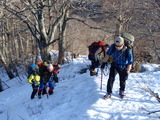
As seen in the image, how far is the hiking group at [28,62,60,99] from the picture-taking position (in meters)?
6.18

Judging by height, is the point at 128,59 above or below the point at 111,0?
below

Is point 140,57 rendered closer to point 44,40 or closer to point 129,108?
point 44,40

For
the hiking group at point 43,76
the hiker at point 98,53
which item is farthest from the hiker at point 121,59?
the hiking group at point 43,76

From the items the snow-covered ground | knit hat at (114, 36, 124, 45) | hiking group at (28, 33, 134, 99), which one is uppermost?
knit hat at (114, 36, 124, 45)

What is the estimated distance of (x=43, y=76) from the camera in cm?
627

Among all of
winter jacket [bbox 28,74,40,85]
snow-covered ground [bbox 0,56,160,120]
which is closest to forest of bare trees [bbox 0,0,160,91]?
winter jacket [bbox 28,74,40,85]

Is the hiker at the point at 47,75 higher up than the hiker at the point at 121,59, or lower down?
lower down

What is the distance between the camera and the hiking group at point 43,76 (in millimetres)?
6180

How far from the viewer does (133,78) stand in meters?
6.15

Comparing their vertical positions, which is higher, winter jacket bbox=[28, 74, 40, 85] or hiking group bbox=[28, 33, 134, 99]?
hiking group bbox=[28, 33, 134, 99]

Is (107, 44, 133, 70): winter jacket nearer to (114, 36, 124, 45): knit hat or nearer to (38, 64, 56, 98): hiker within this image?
(114, 36, 124, 45): knit hat

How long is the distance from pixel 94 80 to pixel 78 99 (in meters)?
1.22

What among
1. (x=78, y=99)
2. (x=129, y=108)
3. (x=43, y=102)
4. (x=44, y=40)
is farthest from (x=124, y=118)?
(x=44, y=40)

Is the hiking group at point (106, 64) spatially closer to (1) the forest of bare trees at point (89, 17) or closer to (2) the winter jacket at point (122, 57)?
(2) the winter jacket at point (122, 57)
